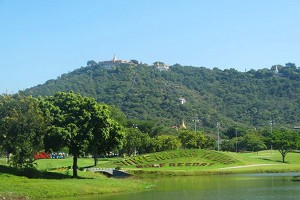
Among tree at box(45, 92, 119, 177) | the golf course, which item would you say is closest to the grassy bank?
the golf course

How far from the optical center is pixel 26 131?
50688 millimetres

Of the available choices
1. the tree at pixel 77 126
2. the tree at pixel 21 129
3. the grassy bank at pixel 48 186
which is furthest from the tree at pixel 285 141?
the tree at pixel 21 129

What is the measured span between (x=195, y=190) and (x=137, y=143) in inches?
2310

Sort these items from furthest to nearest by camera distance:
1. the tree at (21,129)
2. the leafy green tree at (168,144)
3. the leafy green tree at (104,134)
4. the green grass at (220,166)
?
the leafy green tree at (168,144), the green grass at (220,166), the leafy green tree at (104,134), the tree at (21,129)

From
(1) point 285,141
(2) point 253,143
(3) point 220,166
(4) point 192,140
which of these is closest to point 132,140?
(4) point 192,140

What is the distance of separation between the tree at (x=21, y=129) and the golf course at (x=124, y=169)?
2.31 m

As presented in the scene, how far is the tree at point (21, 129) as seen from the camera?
163 feet

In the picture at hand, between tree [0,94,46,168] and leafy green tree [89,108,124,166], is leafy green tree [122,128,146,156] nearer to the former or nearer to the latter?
leafy green tree [89,108,124,166]

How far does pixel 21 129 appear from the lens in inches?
1986

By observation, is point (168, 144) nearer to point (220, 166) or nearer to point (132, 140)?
point (132, 140)

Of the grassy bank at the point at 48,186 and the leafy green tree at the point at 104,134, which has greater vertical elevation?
the leafy green tree at the point at 104,134

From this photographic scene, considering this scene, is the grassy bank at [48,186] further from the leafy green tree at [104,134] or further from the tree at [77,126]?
the leafy green tree at [104,134]

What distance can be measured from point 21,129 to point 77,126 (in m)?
6.67

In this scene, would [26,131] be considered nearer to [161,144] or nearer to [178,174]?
[178,174]
